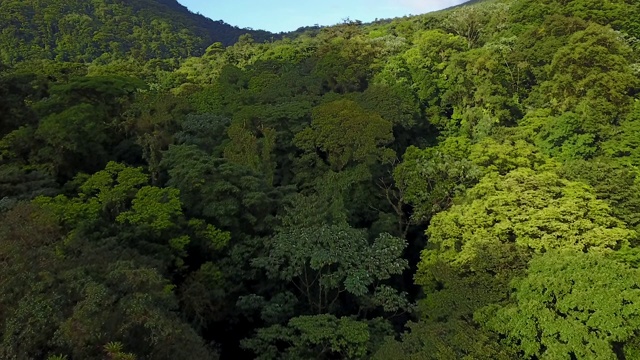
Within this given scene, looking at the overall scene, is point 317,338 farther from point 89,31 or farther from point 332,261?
point 89,31

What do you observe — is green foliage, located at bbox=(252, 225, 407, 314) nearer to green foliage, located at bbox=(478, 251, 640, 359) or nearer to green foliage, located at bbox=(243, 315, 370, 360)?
green foliage, located at bbox=(243, 315, 370, 360)

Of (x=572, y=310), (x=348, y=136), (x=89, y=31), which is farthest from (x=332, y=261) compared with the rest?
(x=89, y=31)

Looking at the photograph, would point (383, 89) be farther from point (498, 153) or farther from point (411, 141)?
point (498, 153)

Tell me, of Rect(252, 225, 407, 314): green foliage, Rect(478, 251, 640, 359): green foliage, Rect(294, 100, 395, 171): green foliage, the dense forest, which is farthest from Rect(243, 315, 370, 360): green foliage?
Rect(294, 100, 395, 171): green foliage

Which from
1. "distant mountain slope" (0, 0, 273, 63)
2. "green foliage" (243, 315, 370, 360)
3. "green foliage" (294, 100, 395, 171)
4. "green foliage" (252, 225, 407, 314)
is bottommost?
"green foliage" (243, 315, 370, 360)

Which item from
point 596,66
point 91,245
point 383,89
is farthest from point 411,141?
point 91,245

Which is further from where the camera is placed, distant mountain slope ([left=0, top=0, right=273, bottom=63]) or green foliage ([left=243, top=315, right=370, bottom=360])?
distant mountain slope ([left=0, top=0, right=273, bottom=63])

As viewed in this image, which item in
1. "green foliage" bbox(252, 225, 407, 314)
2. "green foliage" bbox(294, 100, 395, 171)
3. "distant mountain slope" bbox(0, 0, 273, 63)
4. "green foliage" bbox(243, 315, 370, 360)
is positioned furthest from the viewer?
"distant mountain slope" bbox(0, 0, 273, 63)
